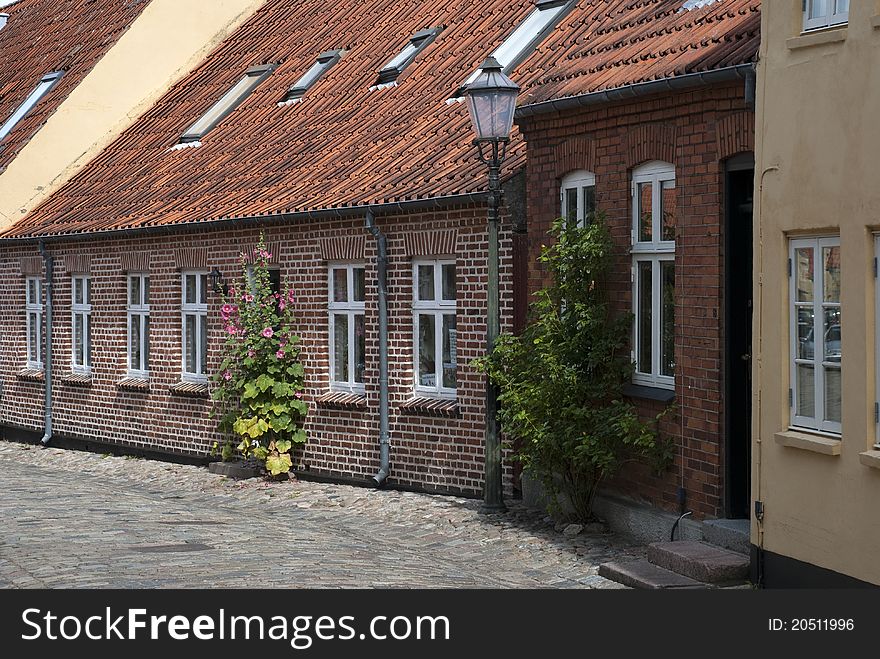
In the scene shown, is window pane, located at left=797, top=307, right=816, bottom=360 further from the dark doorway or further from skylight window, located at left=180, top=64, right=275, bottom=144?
skylight window, located at left=180, top=64, right=275, bottom=144

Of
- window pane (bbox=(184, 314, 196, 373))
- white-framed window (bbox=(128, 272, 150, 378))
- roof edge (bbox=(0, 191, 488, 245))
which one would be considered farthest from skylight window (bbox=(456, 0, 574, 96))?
white-framed window (bbox=(128, 272, 150, 378))

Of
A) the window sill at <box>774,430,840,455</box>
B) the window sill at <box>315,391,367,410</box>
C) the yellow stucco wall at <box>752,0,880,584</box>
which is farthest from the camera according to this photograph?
the window sill at <box>315,391,367,410</box>

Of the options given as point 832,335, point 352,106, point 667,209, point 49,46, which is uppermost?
point 49,46

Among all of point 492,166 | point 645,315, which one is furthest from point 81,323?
point 645,315

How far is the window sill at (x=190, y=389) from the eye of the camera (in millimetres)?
18797

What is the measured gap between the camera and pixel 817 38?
902 cm

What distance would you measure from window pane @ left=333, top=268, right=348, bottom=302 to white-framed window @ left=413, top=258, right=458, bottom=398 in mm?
1410

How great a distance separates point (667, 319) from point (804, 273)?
2.38 m

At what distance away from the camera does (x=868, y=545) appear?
8344mm

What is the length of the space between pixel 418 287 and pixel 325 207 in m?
1.50

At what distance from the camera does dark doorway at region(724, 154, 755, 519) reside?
10.6 meters

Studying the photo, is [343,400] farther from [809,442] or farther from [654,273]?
[809,442]

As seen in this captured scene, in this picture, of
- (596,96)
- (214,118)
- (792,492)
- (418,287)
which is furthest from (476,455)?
(214,118)

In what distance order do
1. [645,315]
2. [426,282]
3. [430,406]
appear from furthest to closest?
[426,282], [430,406], [645,315]
